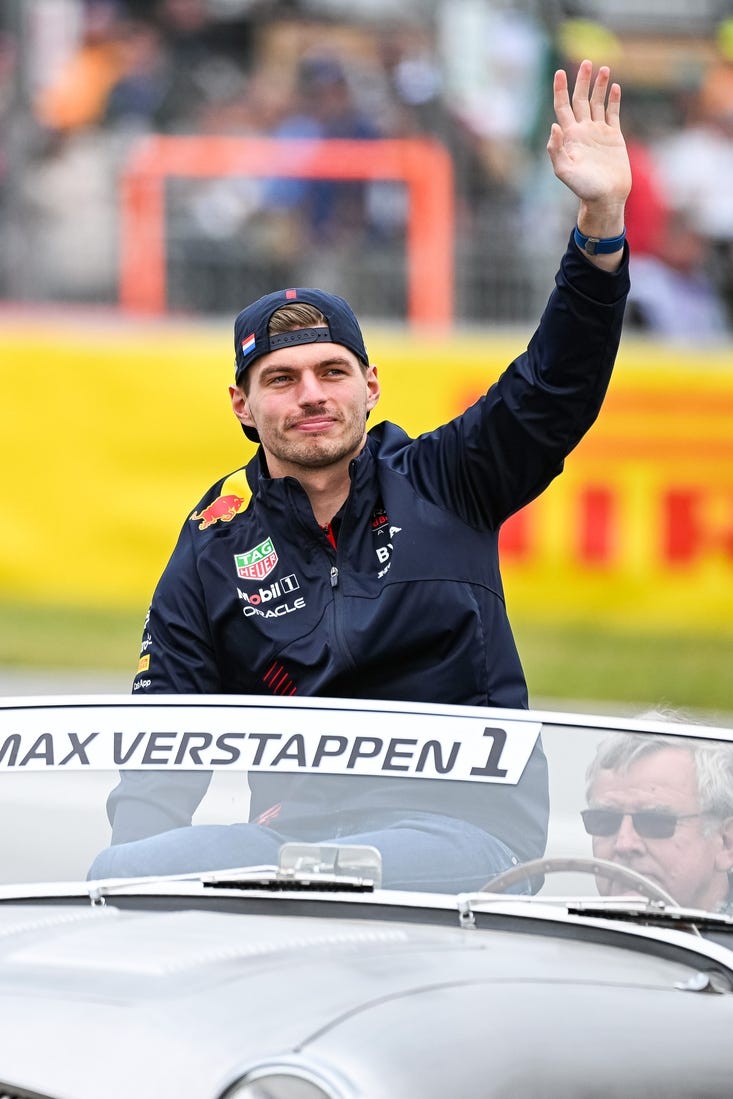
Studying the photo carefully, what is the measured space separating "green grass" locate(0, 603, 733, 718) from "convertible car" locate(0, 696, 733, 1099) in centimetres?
644

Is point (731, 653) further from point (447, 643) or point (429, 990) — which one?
point (429, 990)

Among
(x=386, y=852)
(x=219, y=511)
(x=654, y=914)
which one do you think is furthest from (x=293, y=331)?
(x=654, y=914)

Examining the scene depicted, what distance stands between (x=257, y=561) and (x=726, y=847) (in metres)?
1.20

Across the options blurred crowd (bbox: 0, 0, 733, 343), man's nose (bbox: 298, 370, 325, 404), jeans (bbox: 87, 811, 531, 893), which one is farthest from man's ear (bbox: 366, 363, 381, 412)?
blurred crowd (bbox: 0, 0, 733, 343)

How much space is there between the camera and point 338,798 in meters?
2.74

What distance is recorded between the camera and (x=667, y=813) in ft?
8.69

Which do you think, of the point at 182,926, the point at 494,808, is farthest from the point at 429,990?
the point at 494,808

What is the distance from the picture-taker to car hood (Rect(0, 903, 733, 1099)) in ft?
6.56

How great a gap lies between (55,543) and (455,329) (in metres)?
2.47

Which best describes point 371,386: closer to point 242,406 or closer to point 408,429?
point 242,406

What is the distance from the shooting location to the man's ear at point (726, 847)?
8.55 ft

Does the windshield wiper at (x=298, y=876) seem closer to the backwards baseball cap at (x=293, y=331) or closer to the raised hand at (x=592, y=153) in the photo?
the backwards baseball cap at (x=293, y=331)

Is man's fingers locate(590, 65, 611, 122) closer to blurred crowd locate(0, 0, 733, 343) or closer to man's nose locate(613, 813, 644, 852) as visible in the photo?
man's nose locate(613, 813, 644, 852)

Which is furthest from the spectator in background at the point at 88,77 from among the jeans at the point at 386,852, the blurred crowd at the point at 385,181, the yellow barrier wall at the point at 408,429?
the jeans at the point at 386,852
